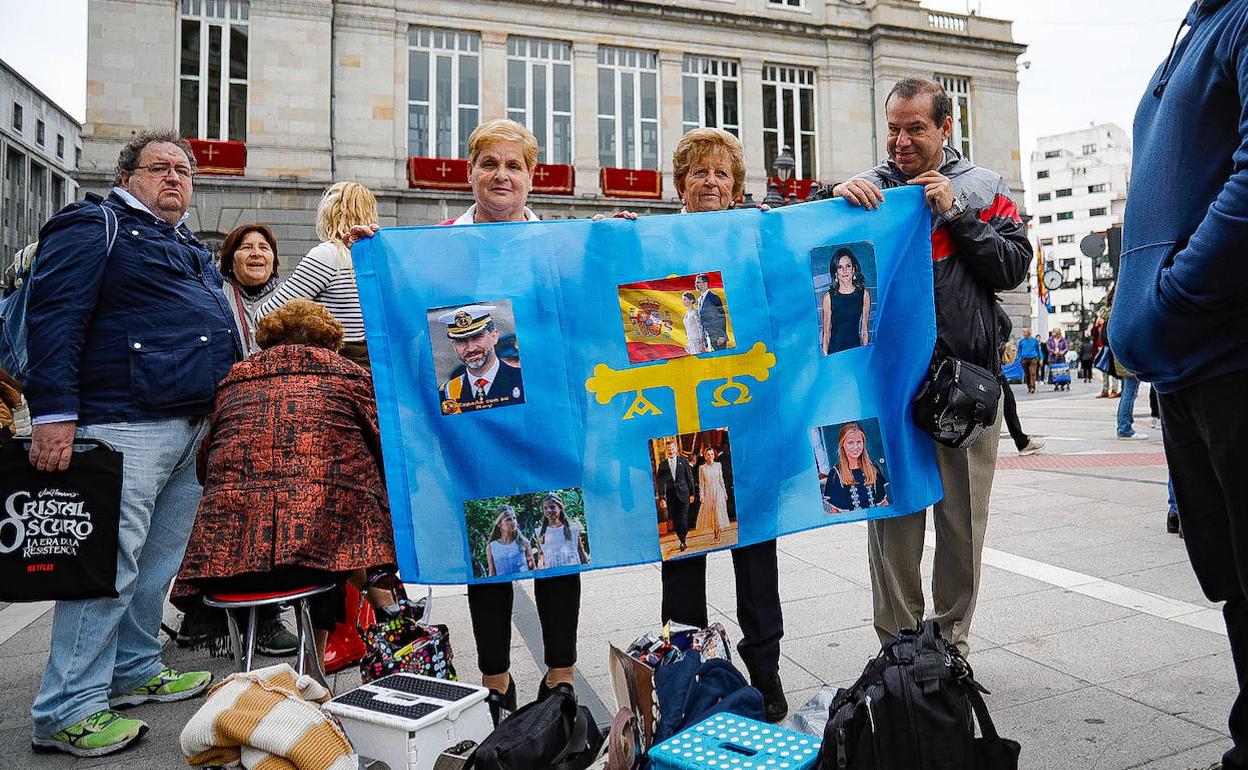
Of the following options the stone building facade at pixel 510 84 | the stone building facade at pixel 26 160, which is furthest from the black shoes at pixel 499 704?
the stone building facade at pixel 26 160

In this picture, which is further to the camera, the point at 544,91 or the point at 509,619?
the point at 544,91

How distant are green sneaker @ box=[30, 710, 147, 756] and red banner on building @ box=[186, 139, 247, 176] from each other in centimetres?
2047

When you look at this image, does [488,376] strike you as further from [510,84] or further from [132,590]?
[510,84]

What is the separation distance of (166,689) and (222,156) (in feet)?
66.8

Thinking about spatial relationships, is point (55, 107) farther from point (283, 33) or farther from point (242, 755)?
point (242, 755)

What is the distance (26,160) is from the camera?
55688mm

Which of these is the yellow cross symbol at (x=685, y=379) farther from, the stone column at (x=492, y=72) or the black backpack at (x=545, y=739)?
the stone column at (x=492, y=72)

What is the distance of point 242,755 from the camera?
230 centimetres

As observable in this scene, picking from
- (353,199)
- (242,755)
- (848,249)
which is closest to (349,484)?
(242,755)

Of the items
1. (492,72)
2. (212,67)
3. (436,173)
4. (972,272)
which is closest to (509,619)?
(972,272)

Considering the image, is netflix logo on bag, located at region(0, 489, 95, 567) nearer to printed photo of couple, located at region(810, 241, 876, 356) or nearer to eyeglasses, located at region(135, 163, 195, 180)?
eyeglasses, located at region(135, 163, 195, 180)

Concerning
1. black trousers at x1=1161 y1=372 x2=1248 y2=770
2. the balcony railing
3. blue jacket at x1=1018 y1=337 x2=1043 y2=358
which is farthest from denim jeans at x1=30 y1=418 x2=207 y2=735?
the balcony railing

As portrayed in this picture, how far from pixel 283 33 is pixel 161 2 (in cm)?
295

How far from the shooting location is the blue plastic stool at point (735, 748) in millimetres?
2109
